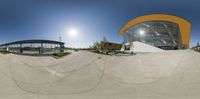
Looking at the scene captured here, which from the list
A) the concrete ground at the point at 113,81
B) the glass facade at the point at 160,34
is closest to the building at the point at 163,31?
the glass facade at the point at 160,34

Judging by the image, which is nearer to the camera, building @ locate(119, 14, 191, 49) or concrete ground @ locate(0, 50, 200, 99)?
concrete ground @ locate(0, 50, 200, 99)

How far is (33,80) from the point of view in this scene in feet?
15.6

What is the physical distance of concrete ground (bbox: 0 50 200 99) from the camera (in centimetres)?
355

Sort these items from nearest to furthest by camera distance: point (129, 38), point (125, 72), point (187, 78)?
point (187, 78) → point (125, 72) → point (129, 38)

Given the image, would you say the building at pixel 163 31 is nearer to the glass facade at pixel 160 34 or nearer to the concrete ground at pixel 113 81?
the glass facade at pixel 160 34

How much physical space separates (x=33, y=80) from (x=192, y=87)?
5275 millimetres

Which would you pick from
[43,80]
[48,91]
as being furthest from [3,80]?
[48,91]

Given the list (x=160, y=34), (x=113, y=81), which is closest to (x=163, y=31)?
(x=160, y=34)

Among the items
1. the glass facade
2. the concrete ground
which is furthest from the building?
the concrete ground

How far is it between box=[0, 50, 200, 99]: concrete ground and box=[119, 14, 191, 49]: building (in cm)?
2610

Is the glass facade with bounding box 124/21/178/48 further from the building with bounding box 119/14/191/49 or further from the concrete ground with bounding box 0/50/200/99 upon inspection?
the concrete ground with bounding box 0/50/200/99

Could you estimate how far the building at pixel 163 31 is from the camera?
102ft

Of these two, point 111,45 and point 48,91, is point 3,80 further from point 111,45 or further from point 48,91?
point 111,45

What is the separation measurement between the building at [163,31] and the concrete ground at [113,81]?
26097mm
